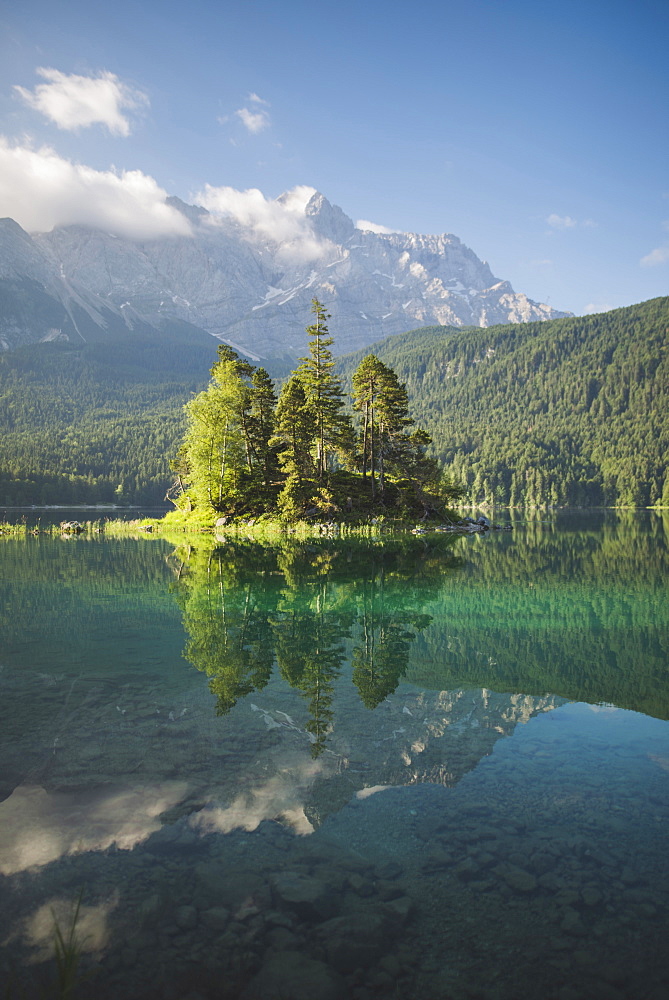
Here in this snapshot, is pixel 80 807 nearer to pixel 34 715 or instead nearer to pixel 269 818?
pixel 269 818

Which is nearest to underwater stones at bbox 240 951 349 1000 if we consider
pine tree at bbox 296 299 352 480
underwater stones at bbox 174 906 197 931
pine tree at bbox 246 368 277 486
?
underwater stones at bbox 174 906 197 931

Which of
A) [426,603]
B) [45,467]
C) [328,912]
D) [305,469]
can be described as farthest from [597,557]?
[45,467]

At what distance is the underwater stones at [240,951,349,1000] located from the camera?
4.18m

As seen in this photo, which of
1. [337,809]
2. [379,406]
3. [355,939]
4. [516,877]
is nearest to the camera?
[355,939]

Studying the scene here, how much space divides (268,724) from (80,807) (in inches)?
124

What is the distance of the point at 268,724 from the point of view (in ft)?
30.2

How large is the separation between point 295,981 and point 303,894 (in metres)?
0.96

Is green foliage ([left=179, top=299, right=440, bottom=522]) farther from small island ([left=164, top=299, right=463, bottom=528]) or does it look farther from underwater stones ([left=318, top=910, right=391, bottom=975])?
underwater stones ([left=318, top=910, right=391, bottom=975])

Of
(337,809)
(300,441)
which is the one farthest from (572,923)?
(300,441)

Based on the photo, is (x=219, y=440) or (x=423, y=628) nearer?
(x=423, y=628)

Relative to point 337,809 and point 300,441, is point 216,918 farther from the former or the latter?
point 300,441

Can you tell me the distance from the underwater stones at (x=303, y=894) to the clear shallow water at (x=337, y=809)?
0.02 meters

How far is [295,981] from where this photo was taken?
4.31 m

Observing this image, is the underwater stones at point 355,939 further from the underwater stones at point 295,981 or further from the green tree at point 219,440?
the green tree at point 219,440
